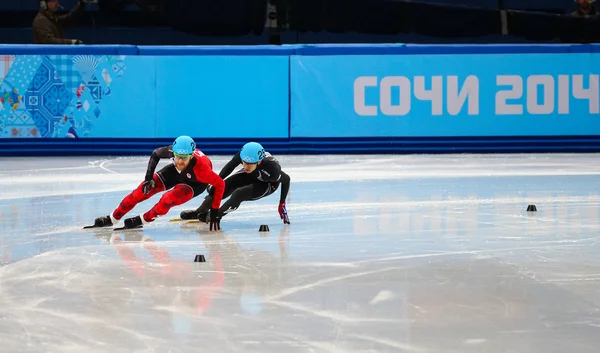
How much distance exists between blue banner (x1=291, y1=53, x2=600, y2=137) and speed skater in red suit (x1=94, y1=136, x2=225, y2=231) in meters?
7.83

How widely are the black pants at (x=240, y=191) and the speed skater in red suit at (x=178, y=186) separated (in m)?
0.25

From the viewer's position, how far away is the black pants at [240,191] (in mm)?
9325

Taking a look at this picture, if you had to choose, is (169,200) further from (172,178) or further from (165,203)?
(172,178)

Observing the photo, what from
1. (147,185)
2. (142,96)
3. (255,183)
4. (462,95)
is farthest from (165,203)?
(462,95)

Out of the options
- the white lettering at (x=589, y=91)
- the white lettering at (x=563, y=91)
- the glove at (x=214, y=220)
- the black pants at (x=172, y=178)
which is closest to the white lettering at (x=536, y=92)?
the white lettering at (x=563, y=91)

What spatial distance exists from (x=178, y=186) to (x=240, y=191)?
590 mm

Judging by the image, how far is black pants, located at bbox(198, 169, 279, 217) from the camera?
9325 mm
